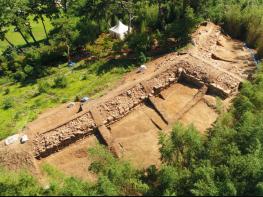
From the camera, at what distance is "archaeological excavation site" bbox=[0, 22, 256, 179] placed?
20.8 meters

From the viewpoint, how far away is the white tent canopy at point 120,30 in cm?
3228

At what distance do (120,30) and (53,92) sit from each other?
32.8ft

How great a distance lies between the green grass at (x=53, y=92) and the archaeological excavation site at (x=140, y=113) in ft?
4.25

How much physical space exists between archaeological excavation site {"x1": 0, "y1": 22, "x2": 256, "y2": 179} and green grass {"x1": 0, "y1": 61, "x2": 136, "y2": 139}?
51.1 inches

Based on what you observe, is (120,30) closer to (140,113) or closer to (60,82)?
(60,82)

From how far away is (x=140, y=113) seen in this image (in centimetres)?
2377

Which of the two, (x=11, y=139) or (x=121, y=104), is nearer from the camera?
(x=11, y=139)

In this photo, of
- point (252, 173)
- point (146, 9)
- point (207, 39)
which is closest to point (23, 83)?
point (146, 9)

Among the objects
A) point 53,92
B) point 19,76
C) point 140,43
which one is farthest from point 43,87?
point 140,43

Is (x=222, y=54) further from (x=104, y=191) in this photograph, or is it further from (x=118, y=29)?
(x=104, y=191)

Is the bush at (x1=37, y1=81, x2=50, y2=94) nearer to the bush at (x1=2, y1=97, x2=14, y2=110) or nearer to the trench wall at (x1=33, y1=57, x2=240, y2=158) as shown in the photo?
the bush at (x1=2, y1=97, x2=14, y2=110)

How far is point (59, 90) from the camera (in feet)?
88.5

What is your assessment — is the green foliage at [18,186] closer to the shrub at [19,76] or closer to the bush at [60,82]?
the bush at [60,82]

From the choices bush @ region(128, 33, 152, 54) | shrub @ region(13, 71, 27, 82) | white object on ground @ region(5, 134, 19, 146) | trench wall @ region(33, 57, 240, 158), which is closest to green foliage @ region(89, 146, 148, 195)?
trench wall @ region(33, 57, 240, 158)
